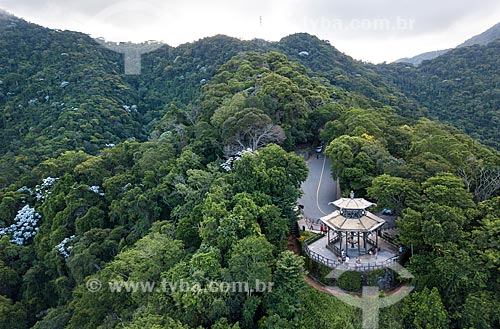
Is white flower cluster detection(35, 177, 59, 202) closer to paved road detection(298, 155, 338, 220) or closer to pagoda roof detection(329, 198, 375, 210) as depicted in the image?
paved road detection(298, 155, 338, 220)

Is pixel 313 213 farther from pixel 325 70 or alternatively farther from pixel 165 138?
pixel 325 70

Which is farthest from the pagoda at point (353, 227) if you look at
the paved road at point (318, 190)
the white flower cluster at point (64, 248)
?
the white flower cluster at point (64, 248)

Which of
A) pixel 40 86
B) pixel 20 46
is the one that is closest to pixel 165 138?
pixel 40 86

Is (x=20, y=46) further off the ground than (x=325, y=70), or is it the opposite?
(x=20, y=46)

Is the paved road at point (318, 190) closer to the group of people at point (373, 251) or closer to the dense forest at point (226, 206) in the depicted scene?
the dense forest at point (226, 206)

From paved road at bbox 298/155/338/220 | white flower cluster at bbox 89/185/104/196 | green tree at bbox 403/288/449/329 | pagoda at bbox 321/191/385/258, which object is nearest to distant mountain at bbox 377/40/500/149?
paved road at bbox 298/155/338/220

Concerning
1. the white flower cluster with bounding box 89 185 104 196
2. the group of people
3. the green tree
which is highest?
the white flower cluster with bounding box 89 185 104 196
